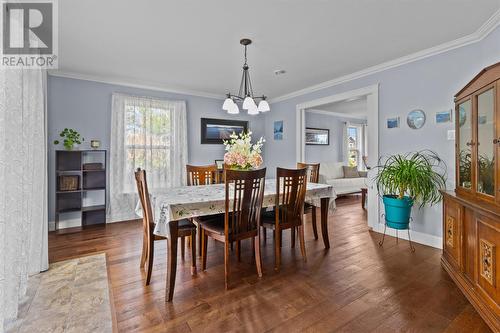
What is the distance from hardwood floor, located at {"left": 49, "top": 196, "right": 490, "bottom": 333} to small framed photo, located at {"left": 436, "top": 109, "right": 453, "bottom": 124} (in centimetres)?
153

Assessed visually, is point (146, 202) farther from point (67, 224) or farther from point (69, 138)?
point (67, 224)

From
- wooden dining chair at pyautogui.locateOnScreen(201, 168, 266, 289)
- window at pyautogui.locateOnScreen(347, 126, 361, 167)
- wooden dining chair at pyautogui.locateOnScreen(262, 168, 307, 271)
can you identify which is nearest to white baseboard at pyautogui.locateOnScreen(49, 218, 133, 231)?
wooden dining chair at pyautogui.locateOnScreen(201, 168, 266, 289)

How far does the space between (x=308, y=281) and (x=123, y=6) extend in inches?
114

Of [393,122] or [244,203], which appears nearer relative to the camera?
[244,203]

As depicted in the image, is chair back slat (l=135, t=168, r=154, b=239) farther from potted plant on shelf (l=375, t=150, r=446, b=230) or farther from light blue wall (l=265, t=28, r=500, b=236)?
light blue wall (l=265, t=28, r=500, b=236)

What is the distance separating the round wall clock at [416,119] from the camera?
310cm

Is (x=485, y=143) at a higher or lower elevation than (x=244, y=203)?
higher

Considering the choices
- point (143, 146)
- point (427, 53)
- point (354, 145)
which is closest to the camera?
point (427, 53)

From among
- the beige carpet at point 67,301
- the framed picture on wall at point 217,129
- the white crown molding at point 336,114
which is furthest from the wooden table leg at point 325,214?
the white crown molding at point 336,114

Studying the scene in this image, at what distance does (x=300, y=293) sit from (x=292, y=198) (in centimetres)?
88

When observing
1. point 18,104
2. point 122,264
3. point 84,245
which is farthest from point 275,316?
point 84,245

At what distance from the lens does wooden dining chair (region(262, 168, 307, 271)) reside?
95.1 inches

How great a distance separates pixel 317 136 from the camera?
6961mm

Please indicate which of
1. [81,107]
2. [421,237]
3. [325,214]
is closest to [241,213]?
[325,214]
